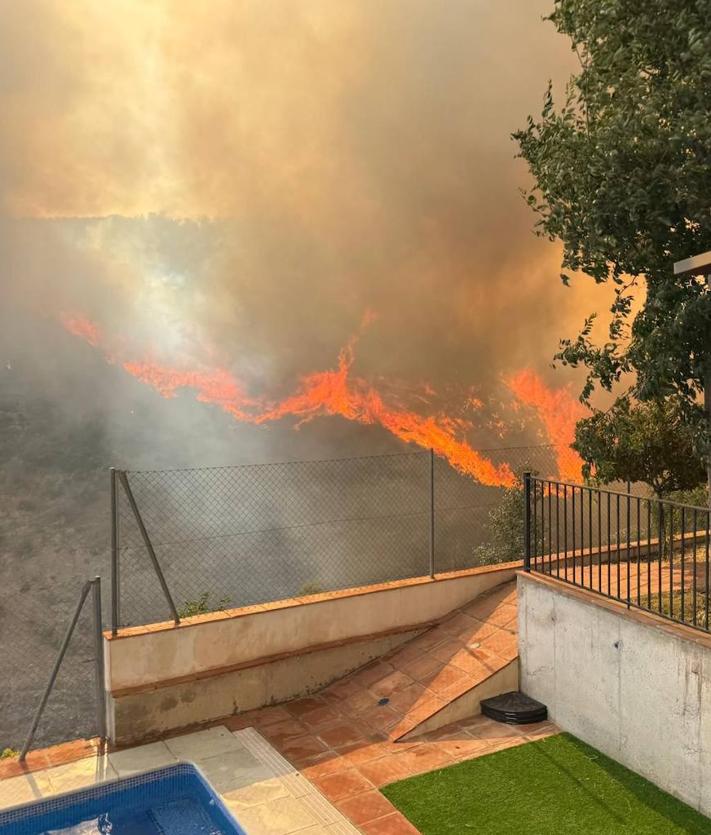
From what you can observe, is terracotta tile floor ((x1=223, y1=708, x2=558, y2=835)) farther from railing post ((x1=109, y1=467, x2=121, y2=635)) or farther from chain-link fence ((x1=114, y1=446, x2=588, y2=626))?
chain-link fence ((x1=114, y1=446, x2=588, y2=626))

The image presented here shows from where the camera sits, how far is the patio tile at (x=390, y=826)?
5586 millimetres

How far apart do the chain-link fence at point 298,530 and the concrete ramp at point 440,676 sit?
9.76m

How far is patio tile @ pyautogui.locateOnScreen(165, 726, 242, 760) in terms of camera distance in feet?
22.9

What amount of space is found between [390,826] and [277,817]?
949 mm

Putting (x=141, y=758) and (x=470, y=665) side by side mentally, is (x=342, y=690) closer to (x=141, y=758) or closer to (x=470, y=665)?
(x=470, y=665)

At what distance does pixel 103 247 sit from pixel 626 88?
158 ft

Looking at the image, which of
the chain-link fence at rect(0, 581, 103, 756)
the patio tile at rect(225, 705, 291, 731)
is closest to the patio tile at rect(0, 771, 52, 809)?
the patio tile at rect(225, 705, 291, 731)

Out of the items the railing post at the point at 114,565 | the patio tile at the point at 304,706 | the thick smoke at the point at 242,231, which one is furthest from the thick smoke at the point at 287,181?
the patio tile at the point at 304,706

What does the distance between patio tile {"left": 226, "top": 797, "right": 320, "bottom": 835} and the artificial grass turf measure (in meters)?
0.77

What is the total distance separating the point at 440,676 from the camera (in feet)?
26.2

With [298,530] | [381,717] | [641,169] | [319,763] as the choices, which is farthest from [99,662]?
[298,530]

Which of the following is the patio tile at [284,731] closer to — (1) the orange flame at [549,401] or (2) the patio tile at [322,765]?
(2) the patio tile at [322,765]

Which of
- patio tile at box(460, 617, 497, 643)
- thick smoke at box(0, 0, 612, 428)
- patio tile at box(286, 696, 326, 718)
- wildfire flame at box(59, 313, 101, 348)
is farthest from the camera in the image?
wildfire flame at box(59, 313, 101, 348)

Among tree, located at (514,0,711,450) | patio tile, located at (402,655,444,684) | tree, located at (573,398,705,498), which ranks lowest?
patio tile, located at (402,655,444,684)
